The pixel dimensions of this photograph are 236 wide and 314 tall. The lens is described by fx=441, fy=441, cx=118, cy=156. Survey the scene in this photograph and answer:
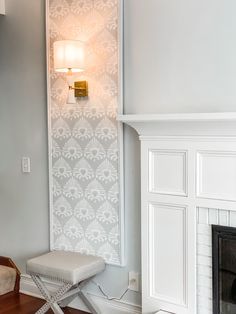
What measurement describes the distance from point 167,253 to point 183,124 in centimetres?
81

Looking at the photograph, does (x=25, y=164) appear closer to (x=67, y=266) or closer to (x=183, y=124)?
(x=67, y=266)

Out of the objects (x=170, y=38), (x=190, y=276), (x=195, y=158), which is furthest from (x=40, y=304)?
(x=170, y=38)

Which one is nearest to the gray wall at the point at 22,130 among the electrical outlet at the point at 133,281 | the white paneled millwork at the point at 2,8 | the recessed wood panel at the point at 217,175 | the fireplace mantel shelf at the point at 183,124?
the white paneled millwork at the point at 2,8

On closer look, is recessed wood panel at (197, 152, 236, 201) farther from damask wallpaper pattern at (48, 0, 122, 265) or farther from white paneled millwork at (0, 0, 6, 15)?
white paneled millwork at (0, 0, 6, 15)

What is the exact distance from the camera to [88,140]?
3109 mm

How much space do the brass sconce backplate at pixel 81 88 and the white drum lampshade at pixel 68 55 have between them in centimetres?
18

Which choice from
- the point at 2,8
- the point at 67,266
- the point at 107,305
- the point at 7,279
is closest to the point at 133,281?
the point at 107,305

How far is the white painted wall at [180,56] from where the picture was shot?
2490 millimetres

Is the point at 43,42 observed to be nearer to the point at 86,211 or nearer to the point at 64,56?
the point at 64,56

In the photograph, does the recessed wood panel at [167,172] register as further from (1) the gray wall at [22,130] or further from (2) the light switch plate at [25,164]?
(2) the light switch plate at [25,164]

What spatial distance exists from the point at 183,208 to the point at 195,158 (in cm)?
32

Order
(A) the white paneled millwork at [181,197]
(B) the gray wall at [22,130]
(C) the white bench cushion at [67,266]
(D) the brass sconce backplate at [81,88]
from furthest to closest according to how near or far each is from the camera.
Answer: (B) the gray wall at [22,130] < (D) the brass sconce backplate at [81,88] < (C) the white bench cushion at [67,266] < (A) the white paneled millwork at [181,197]

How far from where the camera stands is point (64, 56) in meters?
2.88

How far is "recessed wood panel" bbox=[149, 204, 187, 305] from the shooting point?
266 cm
